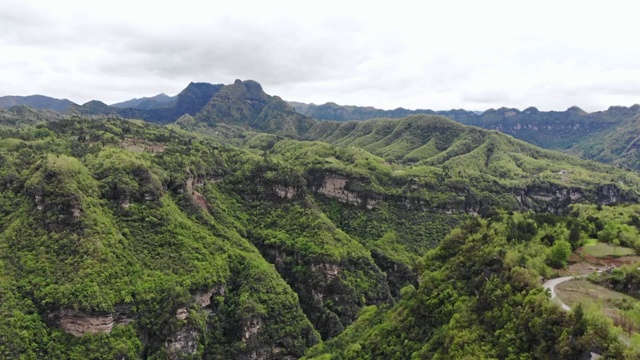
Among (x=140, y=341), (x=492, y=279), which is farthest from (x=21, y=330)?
(x=492, y=279)

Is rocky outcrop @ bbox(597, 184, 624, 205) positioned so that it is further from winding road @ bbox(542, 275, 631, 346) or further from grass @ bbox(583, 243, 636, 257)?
winding road @ bbox(542, 275, 631, 346)

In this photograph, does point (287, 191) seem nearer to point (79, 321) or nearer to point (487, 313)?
point (79, 321)

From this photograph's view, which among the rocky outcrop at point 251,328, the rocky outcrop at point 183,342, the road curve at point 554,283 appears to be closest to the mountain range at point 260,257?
the rocky outcrop at point 183,342

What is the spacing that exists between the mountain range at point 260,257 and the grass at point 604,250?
1314 millimetres

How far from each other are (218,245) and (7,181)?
43.5m

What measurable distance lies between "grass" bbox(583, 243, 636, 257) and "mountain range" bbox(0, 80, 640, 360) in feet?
4.31

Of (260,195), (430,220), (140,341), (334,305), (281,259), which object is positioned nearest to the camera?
(140,341)

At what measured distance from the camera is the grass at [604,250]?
153 feet

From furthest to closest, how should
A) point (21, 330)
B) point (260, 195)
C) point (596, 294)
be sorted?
1. point (260, 195)
2. point (21, 330)
3. point (596, 294)

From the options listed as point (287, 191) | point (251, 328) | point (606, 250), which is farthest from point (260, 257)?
point (606, 250)

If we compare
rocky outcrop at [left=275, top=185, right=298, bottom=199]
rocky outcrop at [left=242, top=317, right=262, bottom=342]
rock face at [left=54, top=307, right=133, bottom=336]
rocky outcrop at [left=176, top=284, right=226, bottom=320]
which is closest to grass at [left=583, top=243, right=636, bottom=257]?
rocky outcrop at [left=242, top=317, right=262, bottom=342]

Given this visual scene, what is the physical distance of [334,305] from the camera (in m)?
104

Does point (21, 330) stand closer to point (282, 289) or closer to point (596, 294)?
point (282, 289)

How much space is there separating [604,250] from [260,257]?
73.3 m
